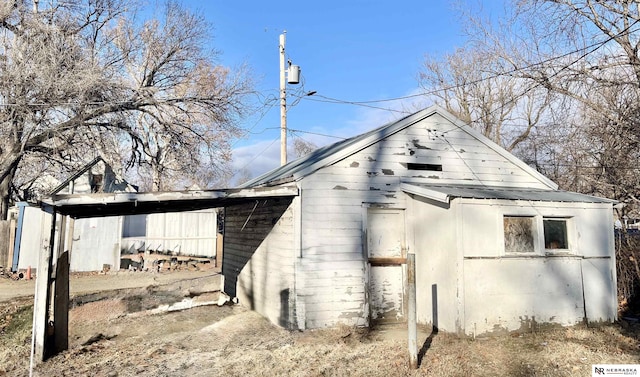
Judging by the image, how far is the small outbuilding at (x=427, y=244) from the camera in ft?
23.1

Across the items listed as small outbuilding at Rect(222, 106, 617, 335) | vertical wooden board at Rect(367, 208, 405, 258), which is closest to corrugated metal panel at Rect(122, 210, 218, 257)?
small outbuilding at Rect(222, 106, 617, 335)

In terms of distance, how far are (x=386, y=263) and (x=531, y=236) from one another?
256cm

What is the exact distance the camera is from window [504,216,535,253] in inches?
290

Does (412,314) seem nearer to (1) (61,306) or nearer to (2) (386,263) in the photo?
(2) (386,263)

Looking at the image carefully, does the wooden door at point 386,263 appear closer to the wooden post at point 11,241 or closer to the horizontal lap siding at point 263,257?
the horizontal lap siding at point 263,257

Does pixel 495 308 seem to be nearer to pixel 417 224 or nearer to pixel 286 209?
pixel 417 224

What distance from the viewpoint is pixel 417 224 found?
800 centimetres

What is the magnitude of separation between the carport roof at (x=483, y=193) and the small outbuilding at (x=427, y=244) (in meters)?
0.03

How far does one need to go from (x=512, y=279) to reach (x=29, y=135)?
1486 centimetres

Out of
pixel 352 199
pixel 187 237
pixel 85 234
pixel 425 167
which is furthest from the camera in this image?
pixel 187 237

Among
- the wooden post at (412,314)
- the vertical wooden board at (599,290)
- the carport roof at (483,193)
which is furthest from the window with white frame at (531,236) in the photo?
the wooden post at (412,314)

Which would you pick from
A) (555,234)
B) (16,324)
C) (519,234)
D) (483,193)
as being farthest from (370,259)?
(16,324)

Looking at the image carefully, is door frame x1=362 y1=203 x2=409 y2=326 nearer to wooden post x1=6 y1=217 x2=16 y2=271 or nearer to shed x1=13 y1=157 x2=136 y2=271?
shed x1=13 y1=157 x2=136 y2=271

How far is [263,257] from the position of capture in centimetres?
898
